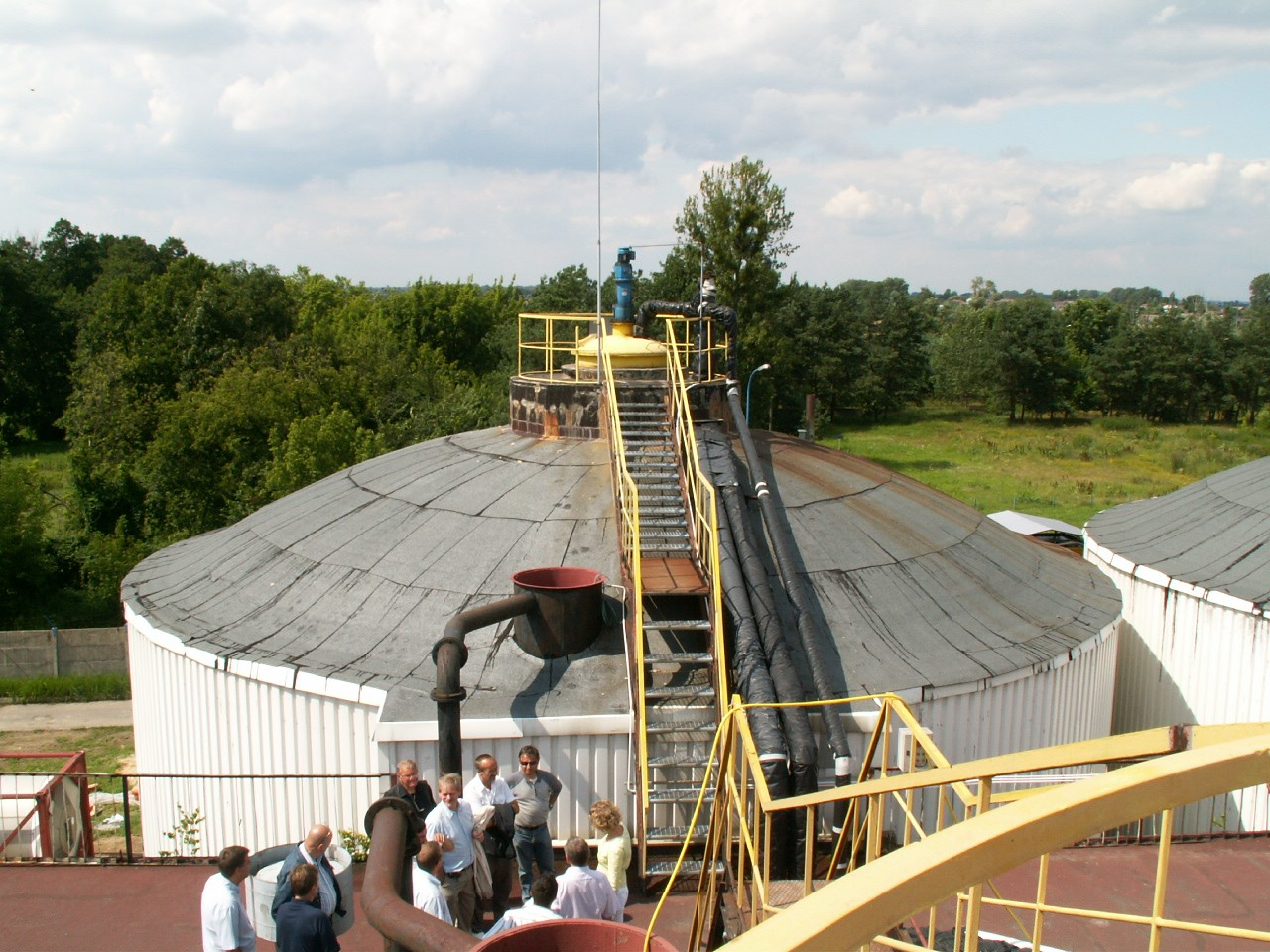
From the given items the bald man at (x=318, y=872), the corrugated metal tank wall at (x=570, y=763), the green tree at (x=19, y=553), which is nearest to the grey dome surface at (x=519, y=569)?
the corrugated metal tank wall at (x=570, y=763)

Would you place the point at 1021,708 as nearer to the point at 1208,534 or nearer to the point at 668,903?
the point at 668,903

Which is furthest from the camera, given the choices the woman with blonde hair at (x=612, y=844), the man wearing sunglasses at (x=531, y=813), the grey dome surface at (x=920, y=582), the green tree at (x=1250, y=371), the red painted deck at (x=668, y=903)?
the green tree at (x=1250, y=371)

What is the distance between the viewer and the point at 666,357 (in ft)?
59.0

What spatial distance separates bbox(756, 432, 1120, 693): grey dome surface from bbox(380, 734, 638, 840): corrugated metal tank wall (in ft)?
10.5

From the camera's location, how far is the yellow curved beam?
313 centimetres

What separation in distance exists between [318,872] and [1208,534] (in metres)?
17.6

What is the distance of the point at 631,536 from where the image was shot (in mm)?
13219

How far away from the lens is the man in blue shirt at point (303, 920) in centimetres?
770

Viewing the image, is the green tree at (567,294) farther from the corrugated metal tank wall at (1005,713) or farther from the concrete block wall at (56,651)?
the corrugated metal tank wall at (1005,713)

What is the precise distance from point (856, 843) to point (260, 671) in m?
9.04

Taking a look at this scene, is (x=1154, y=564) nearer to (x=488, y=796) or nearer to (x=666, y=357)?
(x=666, y=357)

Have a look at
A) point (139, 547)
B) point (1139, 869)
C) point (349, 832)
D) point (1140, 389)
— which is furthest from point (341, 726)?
point (1140, 389)

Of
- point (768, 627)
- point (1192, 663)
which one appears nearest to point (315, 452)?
point (768, 627)

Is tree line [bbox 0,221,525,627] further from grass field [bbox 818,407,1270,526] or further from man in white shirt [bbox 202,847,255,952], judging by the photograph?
grass field [bbox 818,407,1270,526]
